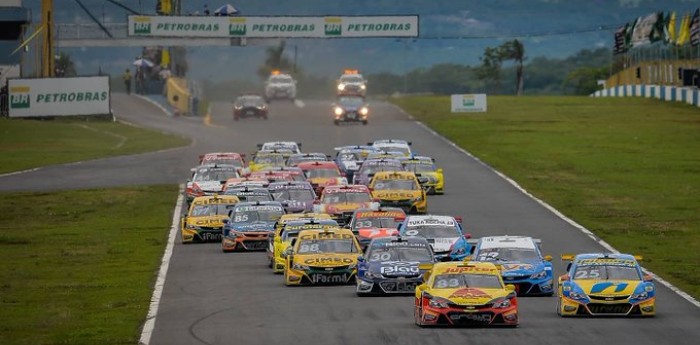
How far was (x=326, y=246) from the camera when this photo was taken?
43.1 meters

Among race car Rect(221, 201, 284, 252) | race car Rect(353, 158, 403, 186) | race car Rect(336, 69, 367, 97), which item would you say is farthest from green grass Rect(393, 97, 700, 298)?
race car Rect(221, 201, 284, 252)

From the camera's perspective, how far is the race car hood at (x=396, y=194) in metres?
59.8

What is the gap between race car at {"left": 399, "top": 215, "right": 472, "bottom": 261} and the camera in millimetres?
44688

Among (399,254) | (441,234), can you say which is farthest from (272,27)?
(399,254)

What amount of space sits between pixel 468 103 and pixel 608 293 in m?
90.8

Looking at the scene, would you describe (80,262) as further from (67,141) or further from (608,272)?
(67,141)

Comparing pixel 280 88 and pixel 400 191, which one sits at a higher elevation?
pixel 280 88

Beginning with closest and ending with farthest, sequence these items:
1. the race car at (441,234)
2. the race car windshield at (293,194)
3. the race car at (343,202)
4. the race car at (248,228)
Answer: the race car at (441,234)
the race car at (248,228)
the race car at (343,202)
the race car windshield at (293,194)

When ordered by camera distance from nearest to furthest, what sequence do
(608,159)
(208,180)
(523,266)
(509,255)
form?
1. (523,266)
2. (509,255)
3. (208,180)
4. (608,159)

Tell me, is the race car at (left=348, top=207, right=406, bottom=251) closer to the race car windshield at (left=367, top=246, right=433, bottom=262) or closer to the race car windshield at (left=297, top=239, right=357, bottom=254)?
the race car windshield at (left=297, top=239, right=357, bottom=254)

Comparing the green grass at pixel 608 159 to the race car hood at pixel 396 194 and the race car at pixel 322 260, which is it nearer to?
the race car hood at pixel 396 194

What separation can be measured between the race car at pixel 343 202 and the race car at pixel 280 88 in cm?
8602

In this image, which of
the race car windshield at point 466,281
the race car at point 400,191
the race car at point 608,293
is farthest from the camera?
the race car at point 400,191

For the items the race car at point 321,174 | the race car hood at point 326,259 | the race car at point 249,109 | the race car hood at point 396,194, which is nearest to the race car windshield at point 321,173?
the race car at point 321,174
